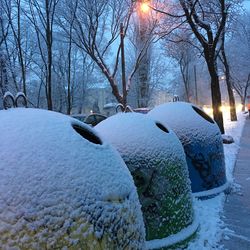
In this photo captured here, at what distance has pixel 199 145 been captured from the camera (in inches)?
256

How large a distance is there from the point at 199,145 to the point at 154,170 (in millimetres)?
2362

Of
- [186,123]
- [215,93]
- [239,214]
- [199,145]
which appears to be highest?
[215,93]

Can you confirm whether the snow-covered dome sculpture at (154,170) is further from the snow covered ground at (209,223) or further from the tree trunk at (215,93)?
the tree trunk at (215,93)

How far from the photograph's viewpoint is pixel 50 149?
253 centimetres

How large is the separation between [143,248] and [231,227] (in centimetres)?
277

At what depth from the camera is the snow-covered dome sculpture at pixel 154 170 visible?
14.0 feet

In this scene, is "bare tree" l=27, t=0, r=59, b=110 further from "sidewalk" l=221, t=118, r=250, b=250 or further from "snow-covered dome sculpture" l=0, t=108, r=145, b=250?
"snow-covered dome sculpture" l=0, t=108, r=145, b=250

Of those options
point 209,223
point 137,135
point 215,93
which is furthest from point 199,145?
point 215,93

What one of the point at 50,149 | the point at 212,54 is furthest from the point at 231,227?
the point at 212,54

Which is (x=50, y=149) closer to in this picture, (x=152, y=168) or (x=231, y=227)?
(x=152, y=168)

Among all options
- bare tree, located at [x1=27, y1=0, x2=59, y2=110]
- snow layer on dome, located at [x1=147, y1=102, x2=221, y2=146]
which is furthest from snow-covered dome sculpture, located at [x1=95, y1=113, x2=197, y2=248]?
bare tree, located at [x1=27, y1=0, x2=59, y2=110]

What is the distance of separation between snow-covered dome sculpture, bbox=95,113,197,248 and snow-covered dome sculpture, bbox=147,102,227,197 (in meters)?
1.69

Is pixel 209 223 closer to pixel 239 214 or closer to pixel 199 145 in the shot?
pixel 239 214

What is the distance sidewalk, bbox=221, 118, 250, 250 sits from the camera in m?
4.76
